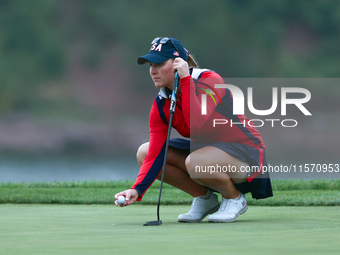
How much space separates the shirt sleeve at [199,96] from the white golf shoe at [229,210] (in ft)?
1.62

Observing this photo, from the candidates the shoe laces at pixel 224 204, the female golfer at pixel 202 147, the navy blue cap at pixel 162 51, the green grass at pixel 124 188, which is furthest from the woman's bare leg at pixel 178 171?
the green grass at pixel 124 188

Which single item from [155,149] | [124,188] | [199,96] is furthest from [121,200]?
[124,188]

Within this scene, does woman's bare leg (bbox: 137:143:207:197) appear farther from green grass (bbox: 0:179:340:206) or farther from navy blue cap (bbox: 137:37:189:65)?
green grass (bbox: 0:179:340:206)

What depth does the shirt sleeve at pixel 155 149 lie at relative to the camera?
124 inches

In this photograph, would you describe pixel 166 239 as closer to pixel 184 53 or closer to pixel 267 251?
pixel 267 251

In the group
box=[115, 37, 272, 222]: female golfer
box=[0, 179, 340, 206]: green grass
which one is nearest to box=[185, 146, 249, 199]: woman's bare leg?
box=[115, 37, 272, 222]: female golfer

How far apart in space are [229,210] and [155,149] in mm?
560

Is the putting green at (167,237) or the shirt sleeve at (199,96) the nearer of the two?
the putting green at (167,237)

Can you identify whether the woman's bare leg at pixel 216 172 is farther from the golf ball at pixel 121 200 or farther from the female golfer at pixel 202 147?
the golf ball at pixel 121 200

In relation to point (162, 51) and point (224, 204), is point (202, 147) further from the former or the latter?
point (162, 51)

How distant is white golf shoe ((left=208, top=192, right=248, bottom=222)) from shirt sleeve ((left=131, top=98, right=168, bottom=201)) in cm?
42

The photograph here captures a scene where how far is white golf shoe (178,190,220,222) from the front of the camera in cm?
317

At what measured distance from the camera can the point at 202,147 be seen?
127 inches

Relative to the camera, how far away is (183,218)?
3.14 m
